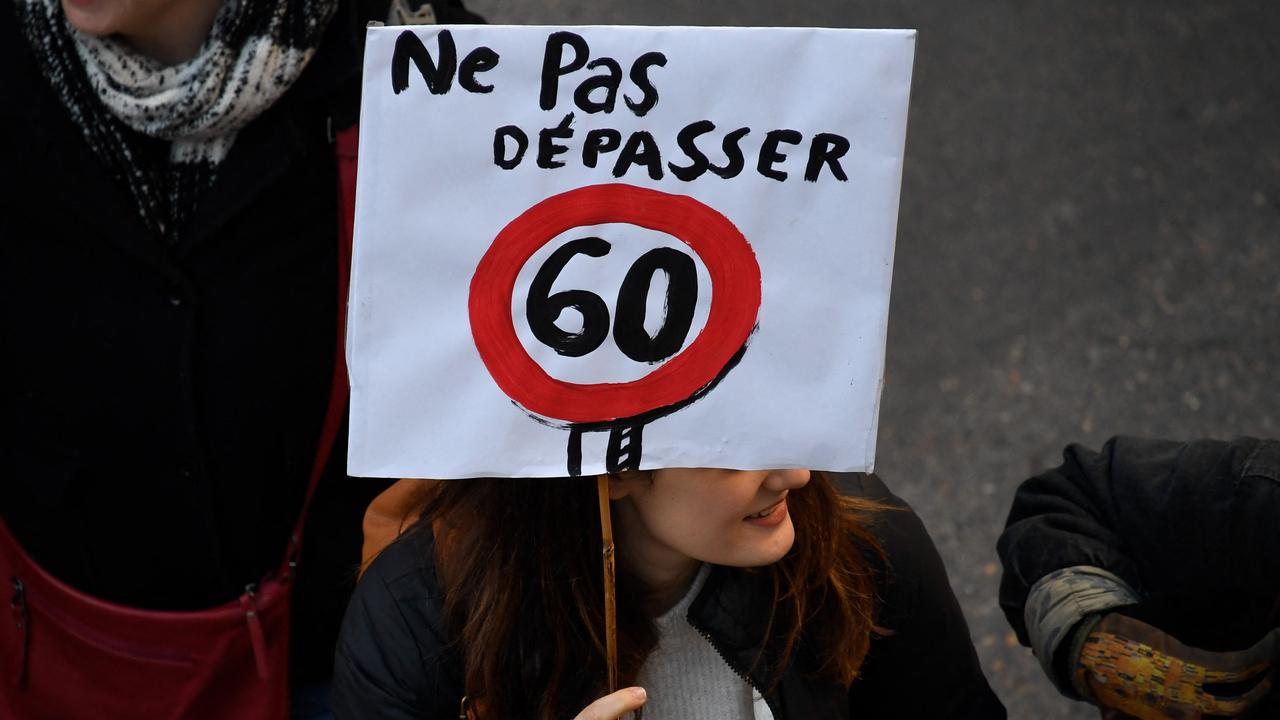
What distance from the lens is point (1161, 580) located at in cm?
157

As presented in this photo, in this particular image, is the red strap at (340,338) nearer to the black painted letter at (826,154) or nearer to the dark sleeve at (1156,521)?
the black painted letter at (826,154)

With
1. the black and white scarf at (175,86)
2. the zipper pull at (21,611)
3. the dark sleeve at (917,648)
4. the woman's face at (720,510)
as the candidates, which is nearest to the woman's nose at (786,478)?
the woman's face at (720,510)

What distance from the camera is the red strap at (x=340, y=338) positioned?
73.8 inches

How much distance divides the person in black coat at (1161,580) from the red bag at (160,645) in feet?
3.29

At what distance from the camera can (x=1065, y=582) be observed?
1603 mm

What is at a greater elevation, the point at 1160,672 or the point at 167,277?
the point at 167,277

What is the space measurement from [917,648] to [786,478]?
381 mm

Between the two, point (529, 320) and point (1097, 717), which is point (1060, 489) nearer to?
point (529, 320)

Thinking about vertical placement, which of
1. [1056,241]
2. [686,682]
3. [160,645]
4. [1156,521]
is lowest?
[160,645]

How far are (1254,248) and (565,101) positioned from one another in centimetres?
325

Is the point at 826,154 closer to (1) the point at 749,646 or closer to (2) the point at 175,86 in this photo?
(1) the point at 749,646

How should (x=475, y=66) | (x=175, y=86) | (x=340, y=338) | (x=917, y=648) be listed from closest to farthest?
(x=475, y=66) < (x=917, y=648) < (x=175, y=86) < (x=340, y=338)

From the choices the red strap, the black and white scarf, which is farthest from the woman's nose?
the black and white scarf

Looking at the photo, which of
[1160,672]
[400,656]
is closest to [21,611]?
[400,656]
